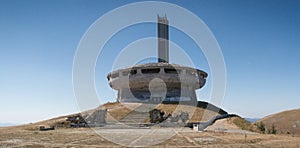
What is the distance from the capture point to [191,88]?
53594 mm

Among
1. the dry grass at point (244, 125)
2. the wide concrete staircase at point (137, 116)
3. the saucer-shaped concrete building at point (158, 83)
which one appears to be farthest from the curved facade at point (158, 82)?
the dry grass at point (244, 125)

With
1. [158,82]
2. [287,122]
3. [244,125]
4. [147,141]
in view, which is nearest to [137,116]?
[244,125]

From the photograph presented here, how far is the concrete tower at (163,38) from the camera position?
58.1 metres

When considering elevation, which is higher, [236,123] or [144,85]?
[144,85]

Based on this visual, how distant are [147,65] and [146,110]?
14525 mm

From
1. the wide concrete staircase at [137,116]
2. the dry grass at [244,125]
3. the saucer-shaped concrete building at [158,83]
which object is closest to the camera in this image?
the dry grass at [244,125]

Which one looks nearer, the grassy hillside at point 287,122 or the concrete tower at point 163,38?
the grassy hillside at point 287,122

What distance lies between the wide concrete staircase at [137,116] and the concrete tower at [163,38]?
1903 centimetres

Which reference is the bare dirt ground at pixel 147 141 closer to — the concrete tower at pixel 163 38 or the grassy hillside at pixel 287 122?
the grassy hillside at pixel 287 122

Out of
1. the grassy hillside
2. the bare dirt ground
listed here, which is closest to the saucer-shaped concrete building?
the grassy hillside

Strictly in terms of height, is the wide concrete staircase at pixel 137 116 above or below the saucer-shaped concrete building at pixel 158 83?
below

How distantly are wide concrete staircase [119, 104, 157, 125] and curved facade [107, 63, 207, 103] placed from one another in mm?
9915

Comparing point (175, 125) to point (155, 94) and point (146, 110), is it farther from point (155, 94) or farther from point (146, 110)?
point (155, 94)

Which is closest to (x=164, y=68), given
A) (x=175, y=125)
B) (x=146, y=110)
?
(x=146, y=110)
